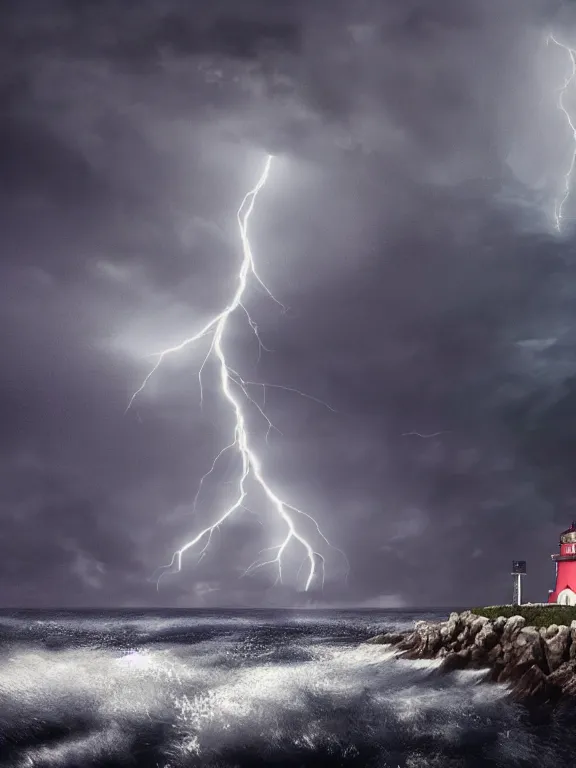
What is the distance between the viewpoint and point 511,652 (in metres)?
22.5

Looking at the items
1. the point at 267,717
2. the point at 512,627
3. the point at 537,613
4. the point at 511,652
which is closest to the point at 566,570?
the point at 537,613

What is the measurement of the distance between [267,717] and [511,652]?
9.02 meters

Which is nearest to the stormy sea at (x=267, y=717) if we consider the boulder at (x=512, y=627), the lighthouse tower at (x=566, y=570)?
the boulder at (x=512, y=627)

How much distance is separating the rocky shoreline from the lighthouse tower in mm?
11079

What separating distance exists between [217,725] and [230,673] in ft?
27.6

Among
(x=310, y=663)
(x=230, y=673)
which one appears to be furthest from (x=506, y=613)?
(x=230, y=673)

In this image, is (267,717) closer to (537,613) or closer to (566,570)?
(537,613)

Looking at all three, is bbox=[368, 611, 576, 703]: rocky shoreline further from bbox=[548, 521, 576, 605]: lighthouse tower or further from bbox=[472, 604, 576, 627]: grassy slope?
bbox=[548, 521, 576, 605]: lighthouse tower

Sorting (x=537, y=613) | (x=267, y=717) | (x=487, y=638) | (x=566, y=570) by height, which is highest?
(x=566, y=570)

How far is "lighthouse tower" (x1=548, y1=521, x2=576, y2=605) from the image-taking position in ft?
118

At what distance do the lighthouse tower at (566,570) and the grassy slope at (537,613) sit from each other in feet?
22.0

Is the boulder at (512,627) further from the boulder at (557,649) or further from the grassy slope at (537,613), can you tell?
the boulder at (557,649)

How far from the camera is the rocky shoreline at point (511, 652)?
20.4m

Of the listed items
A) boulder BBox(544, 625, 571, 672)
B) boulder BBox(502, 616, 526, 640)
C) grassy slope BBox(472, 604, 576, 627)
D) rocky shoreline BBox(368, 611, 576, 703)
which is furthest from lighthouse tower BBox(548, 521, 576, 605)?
boulder BBox(544, 625, 571, 672)
